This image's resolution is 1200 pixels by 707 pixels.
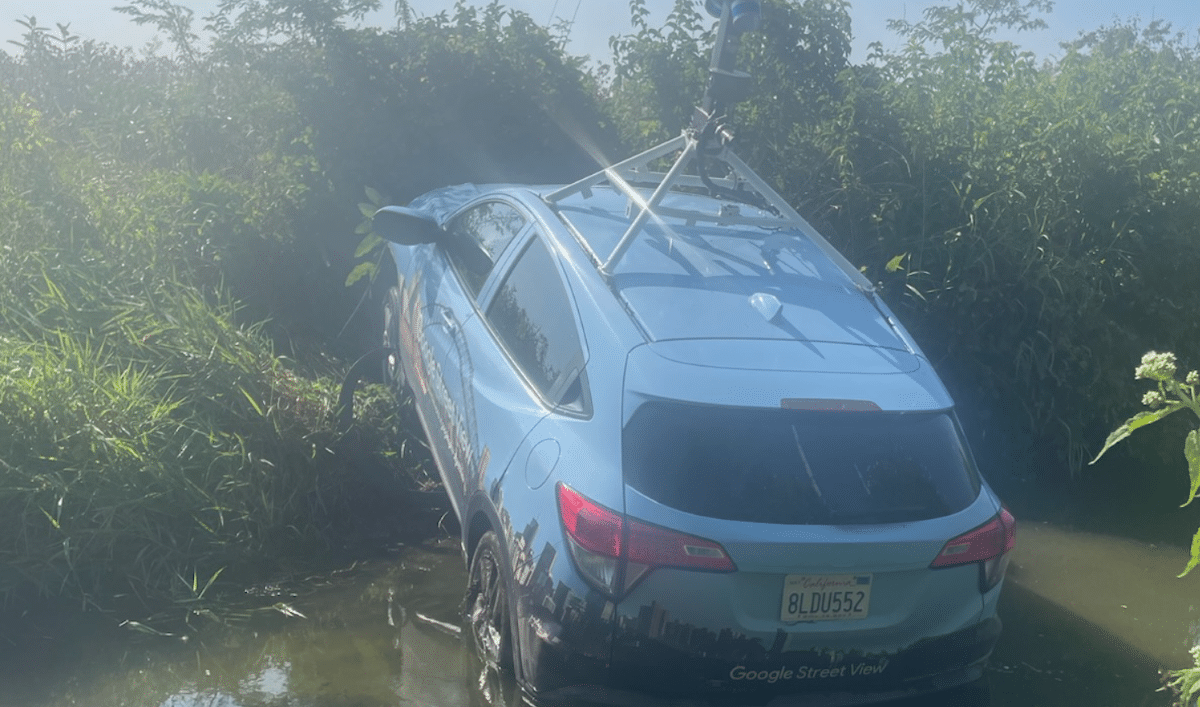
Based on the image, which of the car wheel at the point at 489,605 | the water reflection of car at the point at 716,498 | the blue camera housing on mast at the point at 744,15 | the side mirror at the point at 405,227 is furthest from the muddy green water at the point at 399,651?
the blue camera housing on mast at the point at 744,15

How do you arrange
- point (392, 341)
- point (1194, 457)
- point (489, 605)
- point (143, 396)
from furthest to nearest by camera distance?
point (392, 341), point (143, 396), point (489, 605), point (1194, 457)

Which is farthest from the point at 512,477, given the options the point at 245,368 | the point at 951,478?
the point at 245,368

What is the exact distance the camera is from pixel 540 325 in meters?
4.05

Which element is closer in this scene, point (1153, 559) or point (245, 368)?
point (245, 368)

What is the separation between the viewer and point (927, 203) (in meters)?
6.57

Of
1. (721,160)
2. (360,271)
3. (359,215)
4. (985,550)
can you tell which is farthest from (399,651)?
(359,215)

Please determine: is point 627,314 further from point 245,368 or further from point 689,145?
point 245,368

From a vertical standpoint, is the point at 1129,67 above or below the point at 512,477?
above

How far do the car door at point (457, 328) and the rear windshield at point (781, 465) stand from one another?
1040mm

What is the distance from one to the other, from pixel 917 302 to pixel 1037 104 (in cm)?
163

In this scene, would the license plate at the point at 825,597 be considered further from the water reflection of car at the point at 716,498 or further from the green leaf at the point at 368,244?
the green leaf at the point at 368,244

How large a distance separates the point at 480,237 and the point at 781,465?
7.41 feet

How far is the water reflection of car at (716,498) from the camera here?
10.3ft

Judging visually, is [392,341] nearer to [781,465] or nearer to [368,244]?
[368,244]
